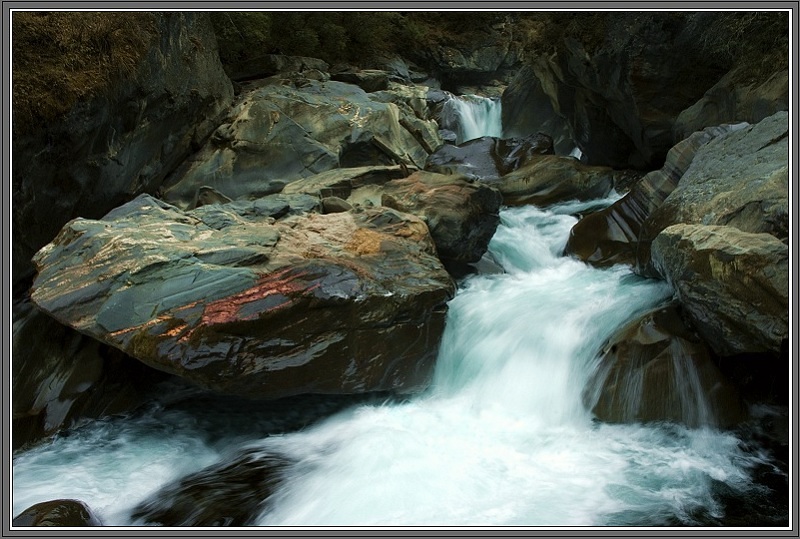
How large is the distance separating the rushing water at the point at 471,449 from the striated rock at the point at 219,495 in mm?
101

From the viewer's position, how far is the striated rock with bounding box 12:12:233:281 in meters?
6.94

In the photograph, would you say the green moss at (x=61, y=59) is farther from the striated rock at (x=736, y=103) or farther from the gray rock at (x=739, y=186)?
the striated rock at (x=736, y=103)

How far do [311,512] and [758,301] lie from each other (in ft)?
11.6

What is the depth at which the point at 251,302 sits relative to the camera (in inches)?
200

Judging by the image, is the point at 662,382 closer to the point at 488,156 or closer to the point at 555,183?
the point at 555,183

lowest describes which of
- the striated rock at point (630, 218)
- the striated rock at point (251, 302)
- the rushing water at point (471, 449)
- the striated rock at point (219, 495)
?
the striated rock at point (219, 495)

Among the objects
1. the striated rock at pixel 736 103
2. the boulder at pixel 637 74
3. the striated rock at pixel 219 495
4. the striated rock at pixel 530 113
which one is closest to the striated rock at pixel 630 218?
the striated rock at pixel 736 103

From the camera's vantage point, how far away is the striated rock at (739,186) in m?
4.73

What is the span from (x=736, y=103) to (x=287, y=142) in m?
7.48

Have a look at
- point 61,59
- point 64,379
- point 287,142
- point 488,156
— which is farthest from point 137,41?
point 488,156

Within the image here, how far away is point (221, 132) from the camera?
11.3 metres

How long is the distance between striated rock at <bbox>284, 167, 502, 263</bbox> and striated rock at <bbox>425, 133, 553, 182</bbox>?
3.62 metres

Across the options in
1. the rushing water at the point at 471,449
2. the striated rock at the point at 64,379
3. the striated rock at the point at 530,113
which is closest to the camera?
the rushing water at the point at 471,449

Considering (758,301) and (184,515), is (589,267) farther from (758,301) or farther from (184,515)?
(184,515)
